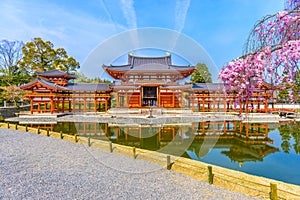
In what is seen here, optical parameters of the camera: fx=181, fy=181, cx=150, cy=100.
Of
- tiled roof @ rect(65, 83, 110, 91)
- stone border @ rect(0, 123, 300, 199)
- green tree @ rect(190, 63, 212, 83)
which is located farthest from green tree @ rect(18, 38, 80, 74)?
stone border @ rect(0, 123, 300, 199)

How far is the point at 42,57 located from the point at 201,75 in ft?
100

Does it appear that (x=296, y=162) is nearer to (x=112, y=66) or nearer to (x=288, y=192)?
(x=288, y=192)

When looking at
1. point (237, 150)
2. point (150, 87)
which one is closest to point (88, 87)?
point (150, 87)

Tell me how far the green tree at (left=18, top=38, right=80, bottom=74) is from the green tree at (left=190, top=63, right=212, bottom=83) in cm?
2386

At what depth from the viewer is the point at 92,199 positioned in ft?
12.6

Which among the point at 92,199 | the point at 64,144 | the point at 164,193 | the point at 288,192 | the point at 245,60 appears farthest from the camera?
the point at 64,144

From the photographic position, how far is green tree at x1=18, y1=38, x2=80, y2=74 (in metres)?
31.8

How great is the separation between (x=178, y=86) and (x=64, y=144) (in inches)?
593

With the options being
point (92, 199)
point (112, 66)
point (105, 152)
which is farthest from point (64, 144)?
point (112, 66)

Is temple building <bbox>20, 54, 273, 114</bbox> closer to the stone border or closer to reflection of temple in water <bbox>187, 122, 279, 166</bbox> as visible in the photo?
reflection of temple in water <bbox>187, 122, 279, 166</bbox>

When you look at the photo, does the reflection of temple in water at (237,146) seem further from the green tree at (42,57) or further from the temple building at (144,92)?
the green tree at (42,57)

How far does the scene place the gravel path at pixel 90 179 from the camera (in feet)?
13.3

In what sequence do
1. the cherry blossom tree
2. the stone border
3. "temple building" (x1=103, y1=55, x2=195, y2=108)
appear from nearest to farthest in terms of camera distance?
the cherry blossom tree → the stone border → "temple building" (x1=103, y1=55, x2=195, y2=108)

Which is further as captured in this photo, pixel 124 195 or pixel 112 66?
pixel 112 66
